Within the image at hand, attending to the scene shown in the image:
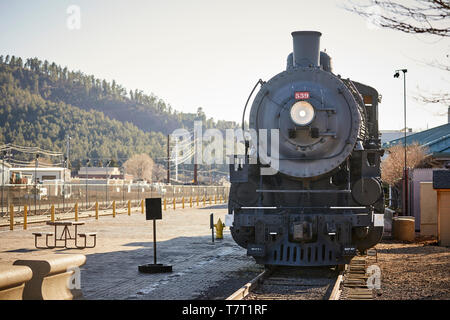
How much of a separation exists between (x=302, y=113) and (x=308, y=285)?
3376mm

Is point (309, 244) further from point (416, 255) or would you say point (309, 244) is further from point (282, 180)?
point (416, 255)

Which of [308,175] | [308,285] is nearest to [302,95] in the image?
[308,175]

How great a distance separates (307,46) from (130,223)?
18995 millimetres

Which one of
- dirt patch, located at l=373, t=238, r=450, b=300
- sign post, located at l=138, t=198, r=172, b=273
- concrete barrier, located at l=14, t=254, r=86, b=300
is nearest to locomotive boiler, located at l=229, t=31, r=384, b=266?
dirt patch, located at l=373, t=238, r=450, b=300

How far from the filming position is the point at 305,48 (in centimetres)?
1275

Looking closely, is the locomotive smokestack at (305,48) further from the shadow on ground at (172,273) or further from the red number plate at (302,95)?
the shadow on ground at (172,273)

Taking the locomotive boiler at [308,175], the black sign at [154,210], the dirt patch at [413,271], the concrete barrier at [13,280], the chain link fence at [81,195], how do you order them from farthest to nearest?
the chain link fence at [81,195]
the black sign at [154,210]
the locomotive boiler at [308,175]
the dirt patch at [413,271]
the concrete barrier at [13,280]

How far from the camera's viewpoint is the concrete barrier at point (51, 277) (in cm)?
748

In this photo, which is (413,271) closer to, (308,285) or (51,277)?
(308,285)

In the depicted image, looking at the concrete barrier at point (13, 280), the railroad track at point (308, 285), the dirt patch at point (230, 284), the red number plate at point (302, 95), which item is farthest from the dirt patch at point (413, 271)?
the concrete barrier at point (13, 280)

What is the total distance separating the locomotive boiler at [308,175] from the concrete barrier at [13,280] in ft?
17.5

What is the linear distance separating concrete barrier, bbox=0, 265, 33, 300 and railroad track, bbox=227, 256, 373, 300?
2.98m

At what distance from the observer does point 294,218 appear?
11625mm
